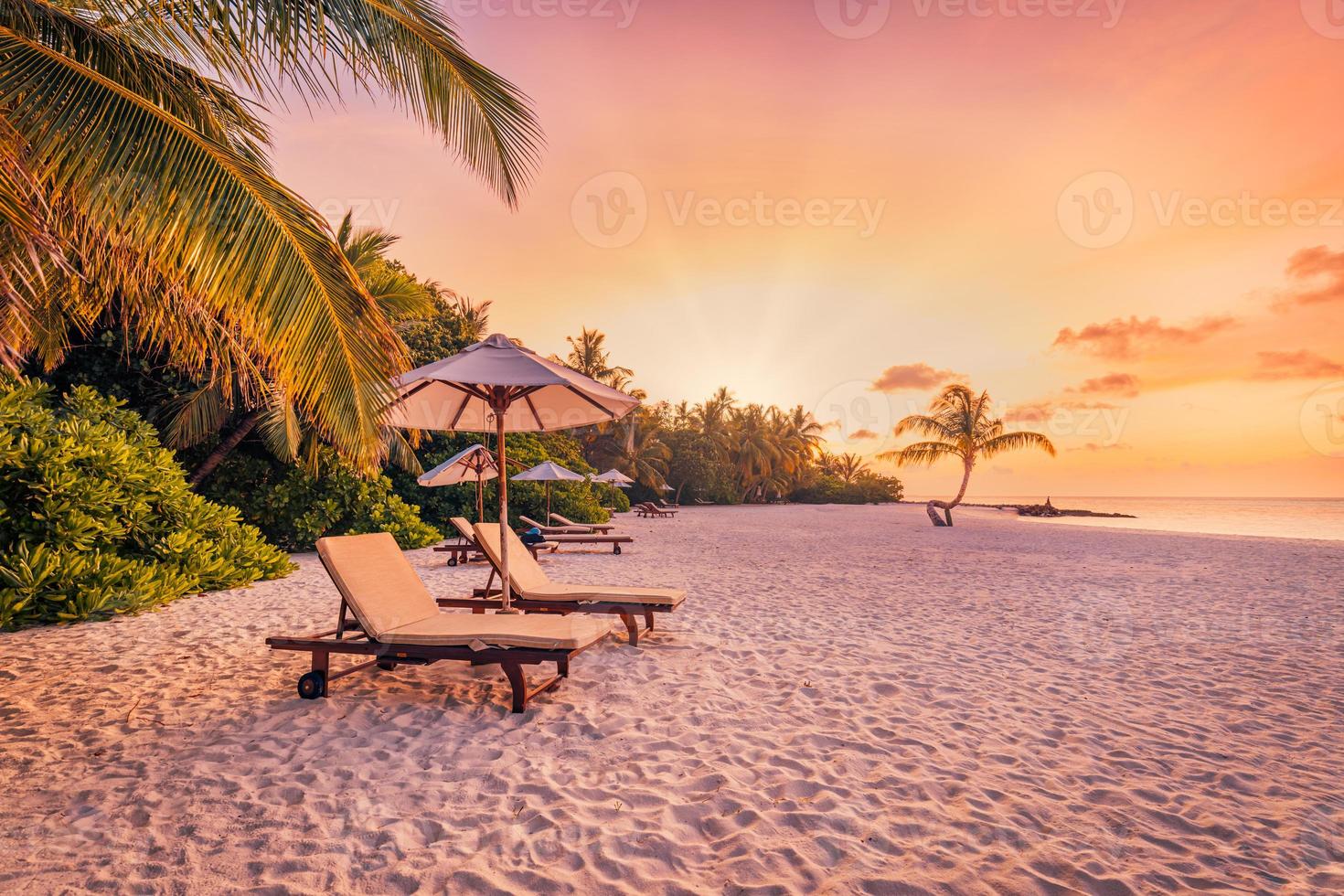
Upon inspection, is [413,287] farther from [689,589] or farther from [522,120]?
[522,120]

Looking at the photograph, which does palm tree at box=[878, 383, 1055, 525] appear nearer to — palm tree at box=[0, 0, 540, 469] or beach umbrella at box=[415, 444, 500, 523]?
beach umbrella at box=[415, 444, 500, 523]

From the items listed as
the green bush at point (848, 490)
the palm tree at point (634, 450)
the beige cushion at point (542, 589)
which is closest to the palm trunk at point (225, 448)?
the beige cushion at point (542, 589)

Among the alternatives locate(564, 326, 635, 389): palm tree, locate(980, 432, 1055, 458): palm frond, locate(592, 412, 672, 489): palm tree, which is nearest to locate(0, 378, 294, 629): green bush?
locate(980, 432, 1055, 458): palm frond

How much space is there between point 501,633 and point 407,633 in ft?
2.22

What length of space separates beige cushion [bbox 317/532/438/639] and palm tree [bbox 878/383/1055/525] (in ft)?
79.0

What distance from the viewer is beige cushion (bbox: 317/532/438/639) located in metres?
4.22

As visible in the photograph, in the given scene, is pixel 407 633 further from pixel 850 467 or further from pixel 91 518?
pixel 850 467

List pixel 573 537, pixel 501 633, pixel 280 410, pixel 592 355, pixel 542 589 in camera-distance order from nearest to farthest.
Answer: pixel 501 633 → pixel 542 589 → pixel 280 410 → pixel 573 537 → pixel 592 355

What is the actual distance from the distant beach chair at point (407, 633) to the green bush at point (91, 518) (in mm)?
4102

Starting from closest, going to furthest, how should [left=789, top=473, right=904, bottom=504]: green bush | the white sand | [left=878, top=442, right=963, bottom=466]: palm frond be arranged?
the white sand → [left=878, top=442, right=963, bottom=466]: palm frond → [left=789, top=473, right=904, bottom=504]: green bush

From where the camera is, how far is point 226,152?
3.13 m

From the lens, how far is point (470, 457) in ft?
39.0

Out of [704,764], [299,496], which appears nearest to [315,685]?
[704,764]

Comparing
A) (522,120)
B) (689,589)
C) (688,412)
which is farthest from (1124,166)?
(688,412)
